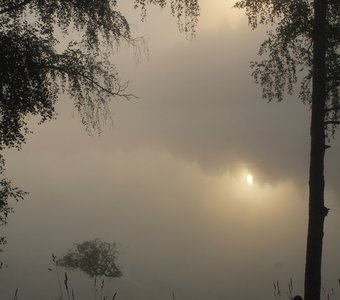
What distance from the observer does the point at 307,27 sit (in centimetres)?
1001

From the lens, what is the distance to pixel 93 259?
3145 inches

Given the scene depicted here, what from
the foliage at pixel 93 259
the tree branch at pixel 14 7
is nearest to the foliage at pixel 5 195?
the tree branch at pixel 14 7

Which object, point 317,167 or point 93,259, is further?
point 93,259

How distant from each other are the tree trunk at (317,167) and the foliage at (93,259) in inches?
2860

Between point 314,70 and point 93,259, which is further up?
point 93,259

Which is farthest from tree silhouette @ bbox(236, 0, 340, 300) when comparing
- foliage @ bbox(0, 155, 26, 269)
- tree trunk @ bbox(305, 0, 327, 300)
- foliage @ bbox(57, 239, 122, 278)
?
foliage @ bbox(57, 239, 122, 278)

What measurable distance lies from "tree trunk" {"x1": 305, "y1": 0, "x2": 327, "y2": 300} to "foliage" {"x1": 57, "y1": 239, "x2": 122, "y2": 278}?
7264 centimetres

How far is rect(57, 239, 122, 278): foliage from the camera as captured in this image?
7894 cm

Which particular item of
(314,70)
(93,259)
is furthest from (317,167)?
(93,259)

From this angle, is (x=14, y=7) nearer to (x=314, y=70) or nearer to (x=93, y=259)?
(x=314, y=70)

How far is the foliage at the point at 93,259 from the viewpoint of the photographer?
78938mm

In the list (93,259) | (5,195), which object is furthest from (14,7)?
(93,259)

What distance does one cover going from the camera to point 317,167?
28.9ft

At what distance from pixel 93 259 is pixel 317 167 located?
246ft
